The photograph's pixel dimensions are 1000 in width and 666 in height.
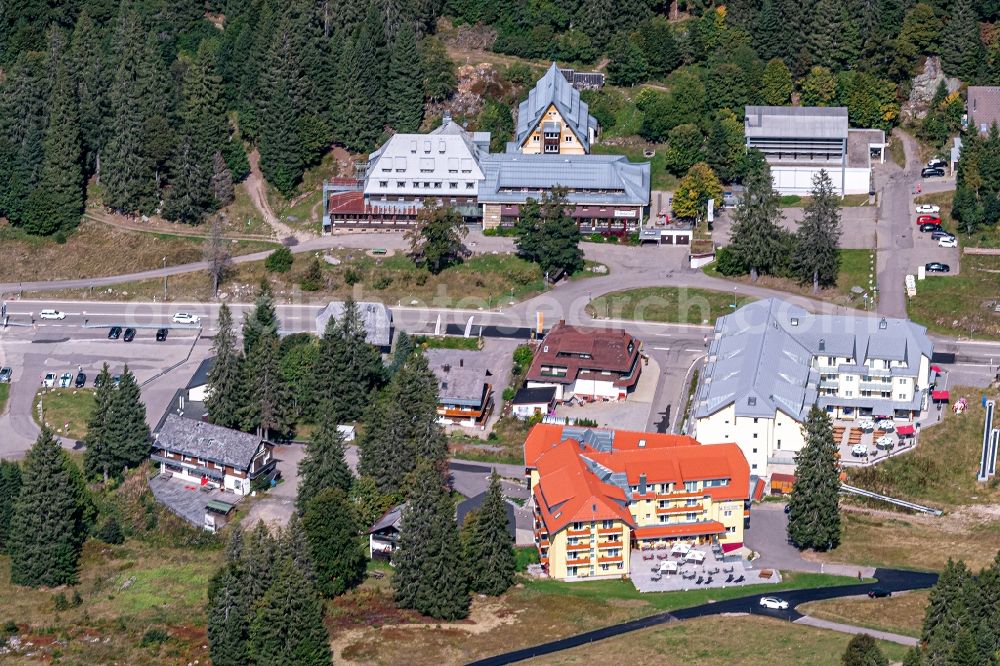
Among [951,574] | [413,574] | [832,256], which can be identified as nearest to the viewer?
[951,574]

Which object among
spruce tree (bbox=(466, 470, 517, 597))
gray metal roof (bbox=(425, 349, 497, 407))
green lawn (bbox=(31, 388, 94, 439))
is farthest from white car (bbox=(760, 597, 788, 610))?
green lawn (bbox=(31, 388, 94, 439))

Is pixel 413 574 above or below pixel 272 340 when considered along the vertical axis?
below

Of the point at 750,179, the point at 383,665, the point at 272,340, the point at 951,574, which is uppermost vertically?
the point at 750,179

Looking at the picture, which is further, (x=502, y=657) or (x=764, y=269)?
(x=764, y=269)

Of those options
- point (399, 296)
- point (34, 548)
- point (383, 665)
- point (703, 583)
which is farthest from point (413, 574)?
point (399, 296)

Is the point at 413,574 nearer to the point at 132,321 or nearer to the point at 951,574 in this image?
the point at 951,574

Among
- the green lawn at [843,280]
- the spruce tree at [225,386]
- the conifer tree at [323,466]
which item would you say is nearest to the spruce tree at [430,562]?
the conifer tree at [323,466]

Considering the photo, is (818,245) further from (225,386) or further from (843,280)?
(225,386)
